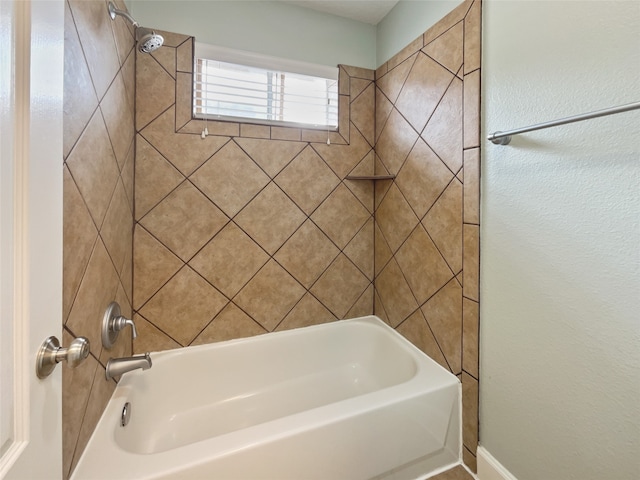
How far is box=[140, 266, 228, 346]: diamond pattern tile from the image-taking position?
1.62 metres

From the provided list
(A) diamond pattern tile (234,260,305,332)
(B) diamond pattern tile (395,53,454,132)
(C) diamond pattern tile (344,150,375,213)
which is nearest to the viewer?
(B) diamond pattern tile (395,53,454,132)

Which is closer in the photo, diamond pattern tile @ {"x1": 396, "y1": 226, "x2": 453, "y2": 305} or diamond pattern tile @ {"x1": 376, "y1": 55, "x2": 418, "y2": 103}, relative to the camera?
diamond pattern tile @ {"x1": 396, "y1": 226, "x2": 453, "y2": 305}

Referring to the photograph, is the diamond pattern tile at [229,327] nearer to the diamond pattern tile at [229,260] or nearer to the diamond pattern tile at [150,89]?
the diamond pattern tile at [229,260]

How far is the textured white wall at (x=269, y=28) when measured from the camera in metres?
1.57

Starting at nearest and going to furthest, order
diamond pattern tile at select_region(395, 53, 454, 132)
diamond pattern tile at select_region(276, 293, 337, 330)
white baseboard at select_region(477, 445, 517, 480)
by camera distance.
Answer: white baseboard at select_region(477, 445, 517, 480) < diamond pattern tile at select_region(395, 53, 454, 132) < diamond pattern tile at select_region(276, 293, 337, 330)

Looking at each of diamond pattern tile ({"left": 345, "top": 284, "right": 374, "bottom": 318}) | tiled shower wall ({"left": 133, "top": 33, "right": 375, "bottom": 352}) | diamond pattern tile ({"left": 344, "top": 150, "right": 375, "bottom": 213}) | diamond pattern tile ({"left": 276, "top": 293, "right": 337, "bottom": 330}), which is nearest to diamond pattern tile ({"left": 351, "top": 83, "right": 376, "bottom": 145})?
tiled shower wall ({"left": 133, "top": 33, "right": 375, "bottom": 352})

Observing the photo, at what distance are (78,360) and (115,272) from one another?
87 centimetres

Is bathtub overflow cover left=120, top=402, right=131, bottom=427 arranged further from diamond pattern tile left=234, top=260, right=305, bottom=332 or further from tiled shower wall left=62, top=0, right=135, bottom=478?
diamond pattern tile left=234, top=260, right=305, bottom=332

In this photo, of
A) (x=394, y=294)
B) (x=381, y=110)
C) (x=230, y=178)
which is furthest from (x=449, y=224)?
(x=230, y=178)

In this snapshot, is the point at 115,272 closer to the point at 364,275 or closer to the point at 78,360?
the point at 78,360

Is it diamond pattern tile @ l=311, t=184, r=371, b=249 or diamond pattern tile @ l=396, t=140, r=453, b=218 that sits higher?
diamond pattern tile @ l=396, t=140, r=453, b=218

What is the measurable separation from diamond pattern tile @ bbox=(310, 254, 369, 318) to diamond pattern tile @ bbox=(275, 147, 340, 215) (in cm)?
42

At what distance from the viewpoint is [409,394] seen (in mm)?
1252

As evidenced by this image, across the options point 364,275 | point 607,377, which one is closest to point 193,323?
point 364,275
